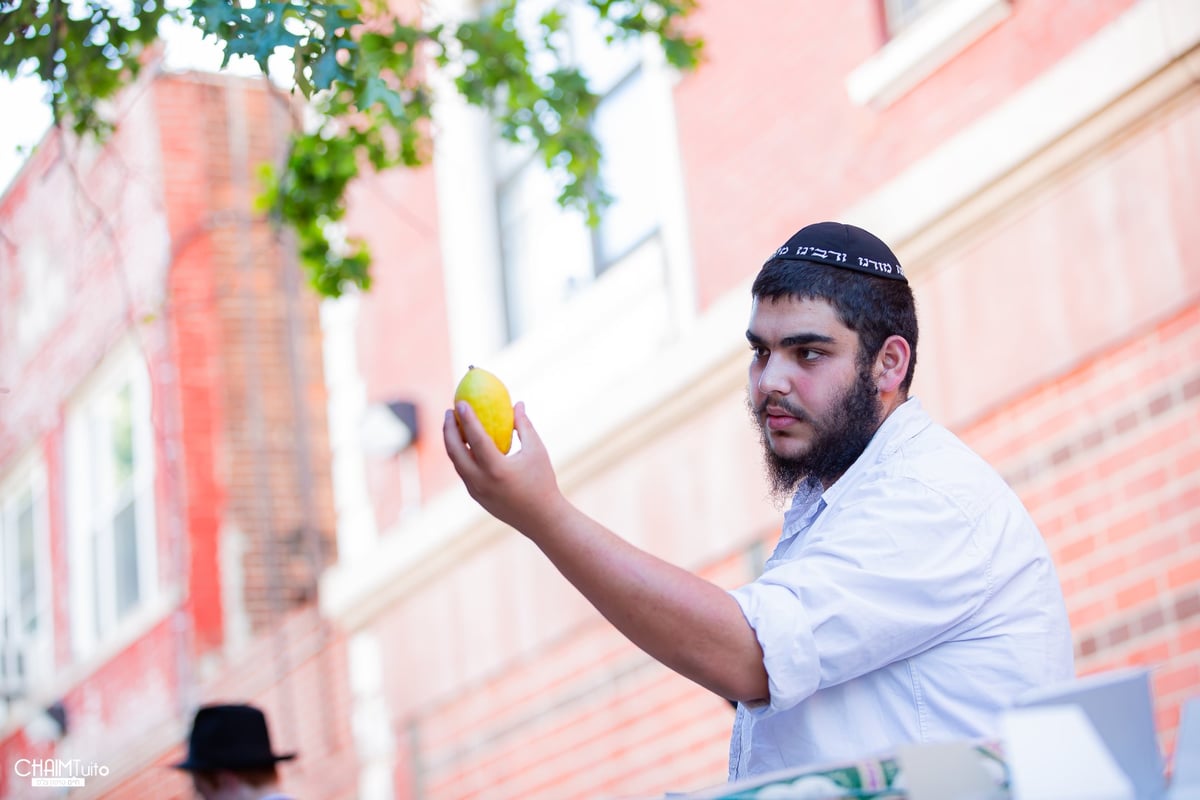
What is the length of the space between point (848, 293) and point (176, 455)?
11.8 m

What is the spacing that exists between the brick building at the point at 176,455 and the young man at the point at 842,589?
9339 millimetres

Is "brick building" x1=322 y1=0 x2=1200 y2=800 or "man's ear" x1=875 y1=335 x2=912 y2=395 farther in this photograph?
"brick building" x1=322 y1=0 x2=1200 y2=800

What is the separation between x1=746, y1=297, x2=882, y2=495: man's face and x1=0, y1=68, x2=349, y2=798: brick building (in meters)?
9.28

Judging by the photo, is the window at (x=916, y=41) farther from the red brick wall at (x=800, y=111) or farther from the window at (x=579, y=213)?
the window at (x=579, y=213)

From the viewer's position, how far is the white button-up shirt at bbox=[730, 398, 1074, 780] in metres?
2.59

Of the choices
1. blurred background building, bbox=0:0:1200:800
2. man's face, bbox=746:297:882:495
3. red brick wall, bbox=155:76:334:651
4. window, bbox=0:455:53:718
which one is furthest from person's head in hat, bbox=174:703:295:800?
window, bbox=0:455:53:718

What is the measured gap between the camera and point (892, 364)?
3061 mm

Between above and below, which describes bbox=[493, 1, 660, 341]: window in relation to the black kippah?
above

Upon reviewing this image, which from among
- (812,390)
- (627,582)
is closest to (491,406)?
Result: (627,582)

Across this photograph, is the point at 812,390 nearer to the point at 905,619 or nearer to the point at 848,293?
the point at 848,293

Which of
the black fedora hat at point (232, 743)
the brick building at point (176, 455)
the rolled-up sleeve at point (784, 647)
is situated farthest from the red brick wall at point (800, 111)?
the brick building at point (176, 455)

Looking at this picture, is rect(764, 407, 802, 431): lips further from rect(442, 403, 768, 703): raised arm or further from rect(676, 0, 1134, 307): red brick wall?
rect(676, 0, 1134, 307): red brick wall

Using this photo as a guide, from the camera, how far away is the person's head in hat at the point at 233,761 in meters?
6.23

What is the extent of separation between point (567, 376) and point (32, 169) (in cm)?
955
